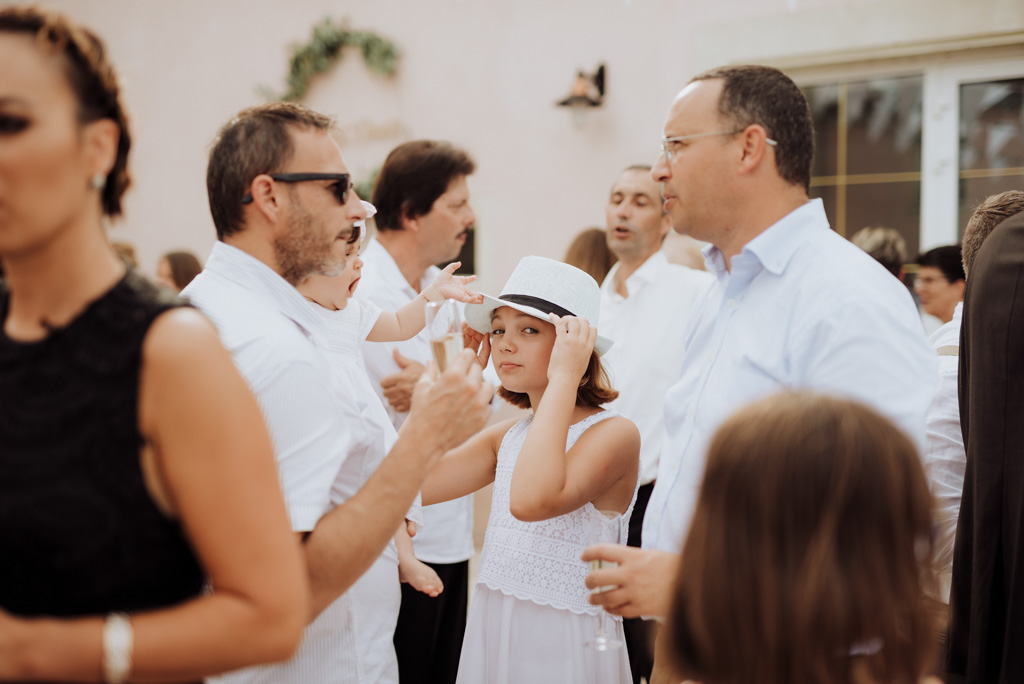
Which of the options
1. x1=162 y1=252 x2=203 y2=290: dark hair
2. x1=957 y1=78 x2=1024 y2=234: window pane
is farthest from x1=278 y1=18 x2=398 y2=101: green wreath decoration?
x1=957 y1=78 x2=1024 y2=234: window pane

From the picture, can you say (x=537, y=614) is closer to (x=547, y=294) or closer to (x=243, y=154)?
(x=547, y=294)

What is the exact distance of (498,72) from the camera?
6.27 metres

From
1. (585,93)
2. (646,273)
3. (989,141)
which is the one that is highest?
(585,93)

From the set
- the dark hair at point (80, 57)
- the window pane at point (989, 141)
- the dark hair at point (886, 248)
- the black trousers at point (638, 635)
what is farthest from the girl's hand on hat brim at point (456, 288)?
the window pane at point (989, 141)

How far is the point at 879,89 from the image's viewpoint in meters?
5.20

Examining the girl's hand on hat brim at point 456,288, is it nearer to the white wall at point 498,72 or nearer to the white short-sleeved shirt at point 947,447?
the white short-sleeved shirt at point 947,447

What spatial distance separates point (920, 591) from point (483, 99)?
567 centimetres

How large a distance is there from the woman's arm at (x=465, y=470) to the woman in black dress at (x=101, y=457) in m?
1.38

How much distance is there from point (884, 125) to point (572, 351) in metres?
3.93

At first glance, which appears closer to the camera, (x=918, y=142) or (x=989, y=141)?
(x=989, y=141)

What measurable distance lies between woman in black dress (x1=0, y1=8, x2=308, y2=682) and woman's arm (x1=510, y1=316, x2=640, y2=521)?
103 cm

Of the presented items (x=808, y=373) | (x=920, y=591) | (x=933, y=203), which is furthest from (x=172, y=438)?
(x=933, y=203)

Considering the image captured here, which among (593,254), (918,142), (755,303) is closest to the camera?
(755,303)

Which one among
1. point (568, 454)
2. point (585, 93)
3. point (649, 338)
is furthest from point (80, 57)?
point (585, 93)
